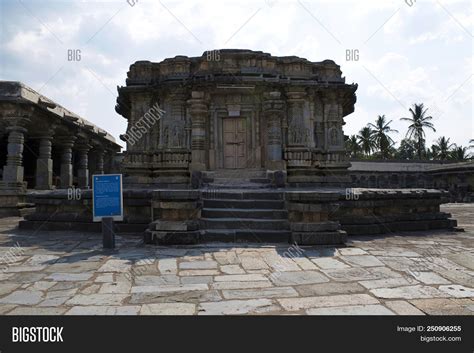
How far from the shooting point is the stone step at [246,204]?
6447mm

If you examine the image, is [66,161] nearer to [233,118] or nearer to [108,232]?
[233,118]

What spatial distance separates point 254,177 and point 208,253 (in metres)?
5.47

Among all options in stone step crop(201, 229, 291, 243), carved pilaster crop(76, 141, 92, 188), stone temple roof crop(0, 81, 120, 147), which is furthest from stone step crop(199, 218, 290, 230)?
carved pilaster crop(76, 141, 92, 188)

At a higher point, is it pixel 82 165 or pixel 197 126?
pixel 197 126

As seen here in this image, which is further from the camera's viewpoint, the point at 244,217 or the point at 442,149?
the point at 442,149

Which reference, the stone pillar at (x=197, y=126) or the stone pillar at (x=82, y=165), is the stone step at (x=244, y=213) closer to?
the stone pillar at (x=197, y=126)

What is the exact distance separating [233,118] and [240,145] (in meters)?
0.98

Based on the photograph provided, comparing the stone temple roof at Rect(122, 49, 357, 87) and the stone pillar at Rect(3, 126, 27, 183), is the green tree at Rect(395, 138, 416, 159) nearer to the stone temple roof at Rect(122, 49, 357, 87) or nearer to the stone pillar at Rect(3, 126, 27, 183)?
the stone temple roof at Rect(122, 49, 357, 87)

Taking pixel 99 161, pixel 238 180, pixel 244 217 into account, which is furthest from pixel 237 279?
pixel 99 161

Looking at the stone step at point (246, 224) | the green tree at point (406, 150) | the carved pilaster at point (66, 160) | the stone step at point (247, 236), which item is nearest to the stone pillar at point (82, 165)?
the carved pilaster at point (66, 160)

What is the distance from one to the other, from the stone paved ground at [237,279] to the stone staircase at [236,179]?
11.7ft

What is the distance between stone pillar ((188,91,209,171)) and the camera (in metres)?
10.3

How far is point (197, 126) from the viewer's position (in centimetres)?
1034
